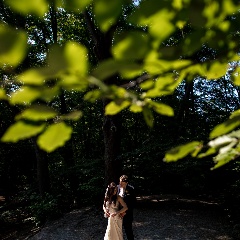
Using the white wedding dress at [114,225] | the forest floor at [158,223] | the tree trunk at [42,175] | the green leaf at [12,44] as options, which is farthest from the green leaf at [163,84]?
the tree trunk at [42,175]

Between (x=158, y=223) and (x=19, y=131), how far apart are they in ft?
31.8

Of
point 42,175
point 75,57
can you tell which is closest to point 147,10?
point 75,57

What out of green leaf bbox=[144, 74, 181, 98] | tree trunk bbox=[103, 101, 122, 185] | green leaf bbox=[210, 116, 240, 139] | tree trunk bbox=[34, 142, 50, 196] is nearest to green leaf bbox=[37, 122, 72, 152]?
green leaf bbox=[144, 74, 181, 98]

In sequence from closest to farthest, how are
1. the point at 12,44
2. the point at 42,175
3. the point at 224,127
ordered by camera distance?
the point at 12,44, the point at 224,127, the point at 42,175

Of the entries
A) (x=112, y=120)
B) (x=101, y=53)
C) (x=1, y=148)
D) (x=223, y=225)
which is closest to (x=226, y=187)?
(x=223, y=225)

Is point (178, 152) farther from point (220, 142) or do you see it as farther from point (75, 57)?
point (75, 57)

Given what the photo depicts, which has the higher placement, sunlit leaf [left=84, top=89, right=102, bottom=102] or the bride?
sunlit leaf [left=84, top=89, right=102, bottom=102]

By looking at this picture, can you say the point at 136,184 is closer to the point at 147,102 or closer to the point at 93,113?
the point at 93,113

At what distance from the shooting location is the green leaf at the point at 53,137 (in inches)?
27.8

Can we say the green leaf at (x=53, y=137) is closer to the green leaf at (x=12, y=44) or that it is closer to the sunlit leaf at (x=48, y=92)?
the sunlit leaf at (x=48, y=92)

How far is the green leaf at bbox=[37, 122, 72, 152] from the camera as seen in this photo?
71cm

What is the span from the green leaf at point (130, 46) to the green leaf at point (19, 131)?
24 cm

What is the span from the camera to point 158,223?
972 cm

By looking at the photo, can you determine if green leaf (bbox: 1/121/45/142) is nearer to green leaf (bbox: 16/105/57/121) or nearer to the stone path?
green leaf (bbox: 16/105/57/121)
